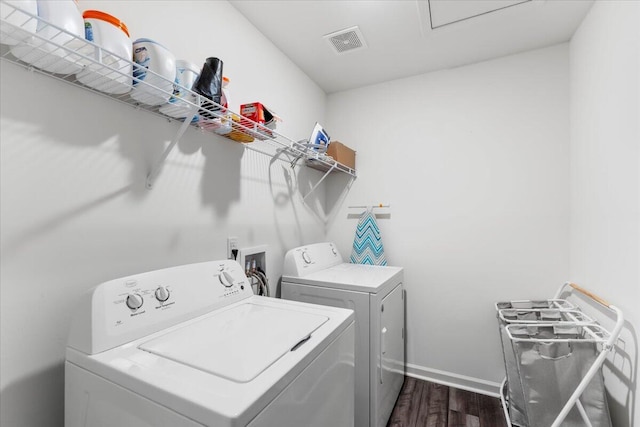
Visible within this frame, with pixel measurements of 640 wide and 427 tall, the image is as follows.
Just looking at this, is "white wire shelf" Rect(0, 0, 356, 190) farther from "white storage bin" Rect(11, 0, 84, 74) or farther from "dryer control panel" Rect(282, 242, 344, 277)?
"dryer control panel" Rect(282, 242, 344, 277)

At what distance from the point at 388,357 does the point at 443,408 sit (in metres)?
0.62

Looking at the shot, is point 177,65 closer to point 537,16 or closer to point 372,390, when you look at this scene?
point 372,390

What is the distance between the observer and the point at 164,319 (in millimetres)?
1019

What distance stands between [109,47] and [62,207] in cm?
53

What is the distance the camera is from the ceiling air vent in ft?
6.31

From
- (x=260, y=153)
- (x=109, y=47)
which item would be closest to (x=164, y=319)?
(x=109, y=47)

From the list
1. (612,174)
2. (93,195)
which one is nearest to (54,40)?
(93,195)

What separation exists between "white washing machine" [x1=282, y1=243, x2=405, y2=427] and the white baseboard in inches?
9.1

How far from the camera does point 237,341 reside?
91 centimetres

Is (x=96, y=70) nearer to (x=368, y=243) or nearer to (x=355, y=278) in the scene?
(x=355, y=278)

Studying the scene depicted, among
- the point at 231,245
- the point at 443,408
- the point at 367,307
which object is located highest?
the point at 231,245

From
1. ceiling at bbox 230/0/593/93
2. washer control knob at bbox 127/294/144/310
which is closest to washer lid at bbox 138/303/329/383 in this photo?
washer control knob at bbox 127/294/144/310

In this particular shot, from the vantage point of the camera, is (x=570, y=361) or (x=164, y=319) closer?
(x=164, y=319)

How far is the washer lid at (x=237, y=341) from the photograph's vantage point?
0.76m
